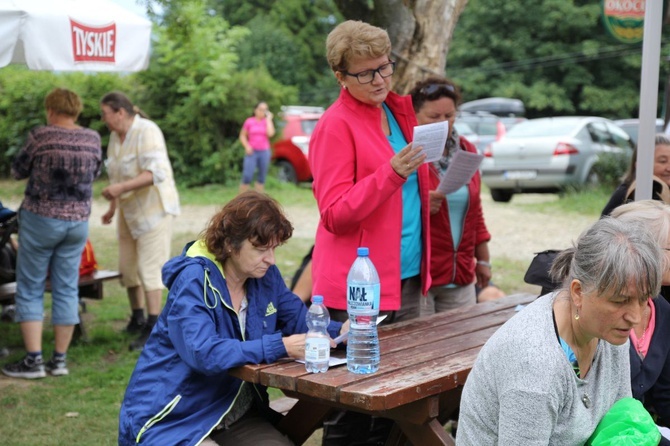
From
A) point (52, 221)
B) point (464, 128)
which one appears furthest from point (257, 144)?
point (52, 221)

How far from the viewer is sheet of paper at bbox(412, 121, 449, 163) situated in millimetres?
3334

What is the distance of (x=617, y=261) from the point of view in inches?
89.0

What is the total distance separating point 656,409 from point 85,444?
2.87 m

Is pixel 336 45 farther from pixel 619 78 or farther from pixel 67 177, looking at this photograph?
pixel 619 78

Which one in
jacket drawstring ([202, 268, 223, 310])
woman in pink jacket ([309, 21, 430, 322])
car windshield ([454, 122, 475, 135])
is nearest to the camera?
jacket drawstring ([202, 268, 223, 310])

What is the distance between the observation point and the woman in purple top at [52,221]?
561cm

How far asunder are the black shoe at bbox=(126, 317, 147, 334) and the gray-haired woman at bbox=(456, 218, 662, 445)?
4.66 metres

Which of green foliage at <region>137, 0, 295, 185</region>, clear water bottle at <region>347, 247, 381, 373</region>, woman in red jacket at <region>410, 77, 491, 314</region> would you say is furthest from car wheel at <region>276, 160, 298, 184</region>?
clear water bottle at <region>347, 247, 381, 373</region>

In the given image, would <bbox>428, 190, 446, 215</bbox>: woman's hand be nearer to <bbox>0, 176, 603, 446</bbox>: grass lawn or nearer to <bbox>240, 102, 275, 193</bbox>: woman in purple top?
<bbox>0, 176, 603, 446</bbox>: grass lawn

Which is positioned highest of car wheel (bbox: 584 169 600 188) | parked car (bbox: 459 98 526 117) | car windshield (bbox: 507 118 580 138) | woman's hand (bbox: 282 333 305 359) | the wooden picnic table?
woman's hand (bbox: 282 333 305 359)

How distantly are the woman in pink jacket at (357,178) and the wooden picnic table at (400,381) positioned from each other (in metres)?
0.28

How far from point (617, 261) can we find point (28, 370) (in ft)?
14.5

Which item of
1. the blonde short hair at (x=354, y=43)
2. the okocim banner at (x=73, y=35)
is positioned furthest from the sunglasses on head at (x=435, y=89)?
the okocim banner at (x=73, y=35)

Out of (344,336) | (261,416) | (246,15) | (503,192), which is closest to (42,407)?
(261,416)
